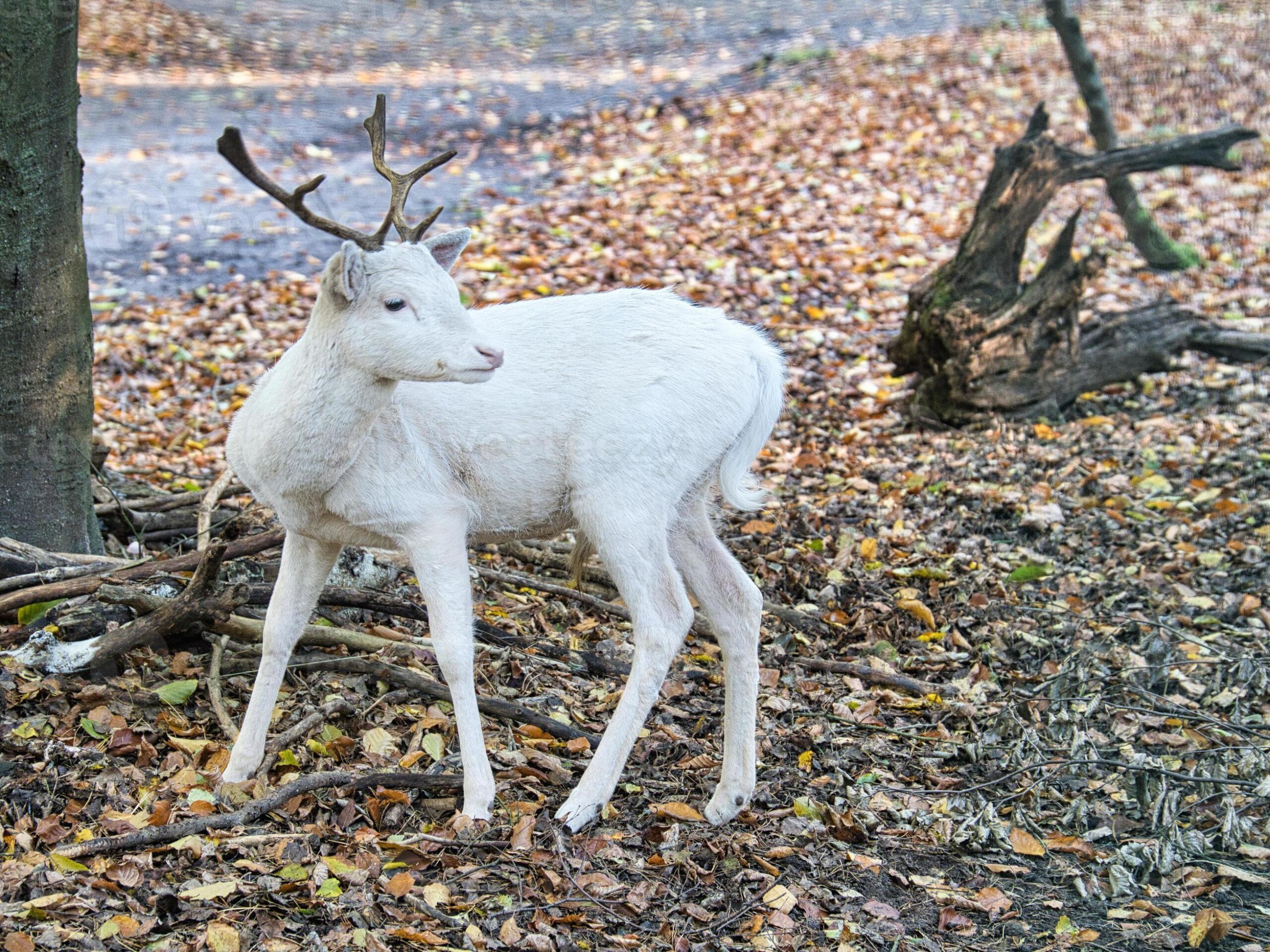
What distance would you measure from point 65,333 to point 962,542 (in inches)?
194

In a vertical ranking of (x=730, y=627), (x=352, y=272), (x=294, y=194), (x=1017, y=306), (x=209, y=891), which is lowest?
(x=209, y=891)

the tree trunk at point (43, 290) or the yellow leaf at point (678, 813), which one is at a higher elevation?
the tree trunk at point (43, 290)

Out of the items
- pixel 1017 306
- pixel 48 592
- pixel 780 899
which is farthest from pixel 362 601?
pixel 1017 306

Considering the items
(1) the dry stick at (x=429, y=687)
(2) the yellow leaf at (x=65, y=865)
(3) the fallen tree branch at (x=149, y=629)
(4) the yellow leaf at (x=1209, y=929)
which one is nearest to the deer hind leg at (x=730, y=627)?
(1) the dry stick at (x=429, y=687)

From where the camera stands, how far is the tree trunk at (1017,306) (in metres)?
8.43

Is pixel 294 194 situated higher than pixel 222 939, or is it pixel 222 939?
pixel 294 194

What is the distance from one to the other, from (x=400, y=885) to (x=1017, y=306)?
631cm

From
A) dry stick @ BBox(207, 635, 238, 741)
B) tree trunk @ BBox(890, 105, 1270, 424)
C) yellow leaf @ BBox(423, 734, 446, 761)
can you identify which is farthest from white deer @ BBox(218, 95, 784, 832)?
tree trunk @ BBox(890, 105, 1270, 424)

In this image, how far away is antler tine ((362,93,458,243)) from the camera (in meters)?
3.94

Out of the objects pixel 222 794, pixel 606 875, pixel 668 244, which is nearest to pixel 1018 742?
pixel 606 875

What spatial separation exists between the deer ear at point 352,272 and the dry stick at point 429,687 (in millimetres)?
1825

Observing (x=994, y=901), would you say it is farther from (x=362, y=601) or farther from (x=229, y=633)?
(x=229, y=633)

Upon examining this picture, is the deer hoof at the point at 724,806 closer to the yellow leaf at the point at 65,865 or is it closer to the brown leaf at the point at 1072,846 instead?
the brown leaf at the point at 1072,846

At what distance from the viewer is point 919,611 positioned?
245 inches
